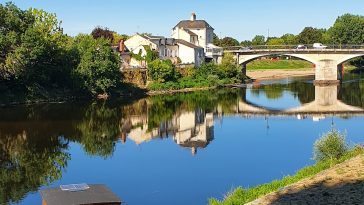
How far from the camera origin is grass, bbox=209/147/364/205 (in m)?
20.5

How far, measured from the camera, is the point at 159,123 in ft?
149

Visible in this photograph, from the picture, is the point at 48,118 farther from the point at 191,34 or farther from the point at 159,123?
the point at 191,34

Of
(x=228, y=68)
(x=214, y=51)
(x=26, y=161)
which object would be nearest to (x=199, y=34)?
(x=214, y=51)

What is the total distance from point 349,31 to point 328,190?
121m

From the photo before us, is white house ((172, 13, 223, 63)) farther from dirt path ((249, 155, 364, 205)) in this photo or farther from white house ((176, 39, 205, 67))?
dirt path ((249, 155, 364, 205))

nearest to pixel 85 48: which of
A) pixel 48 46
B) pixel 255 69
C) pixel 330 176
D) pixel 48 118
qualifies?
pixel 48 46

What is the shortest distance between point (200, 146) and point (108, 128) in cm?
1014

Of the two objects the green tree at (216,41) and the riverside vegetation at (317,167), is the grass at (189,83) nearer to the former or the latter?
the green tree at (216,41)

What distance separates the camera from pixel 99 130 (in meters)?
41.1

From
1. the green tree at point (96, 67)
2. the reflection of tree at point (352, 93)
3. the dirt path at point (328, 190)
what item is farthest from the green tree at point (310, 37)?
the dirt path at point (328, 190)

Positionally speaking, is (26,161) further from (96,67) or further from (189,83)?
(189,83)

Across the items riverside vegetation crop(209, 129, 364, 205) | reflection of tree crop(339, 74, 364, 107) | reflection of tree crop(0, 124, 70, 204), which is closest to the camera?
riverside vegetation crop(209, 129, 364, 205)

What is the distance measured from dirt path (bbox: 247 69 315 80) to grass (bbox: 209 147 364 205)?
7815cm

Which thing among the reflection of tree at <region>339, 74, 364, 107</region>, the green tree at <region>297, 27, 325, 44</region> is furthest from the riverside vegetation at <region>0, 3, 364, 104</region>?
the green tree at <region>297, 27, 325, 44</region>
